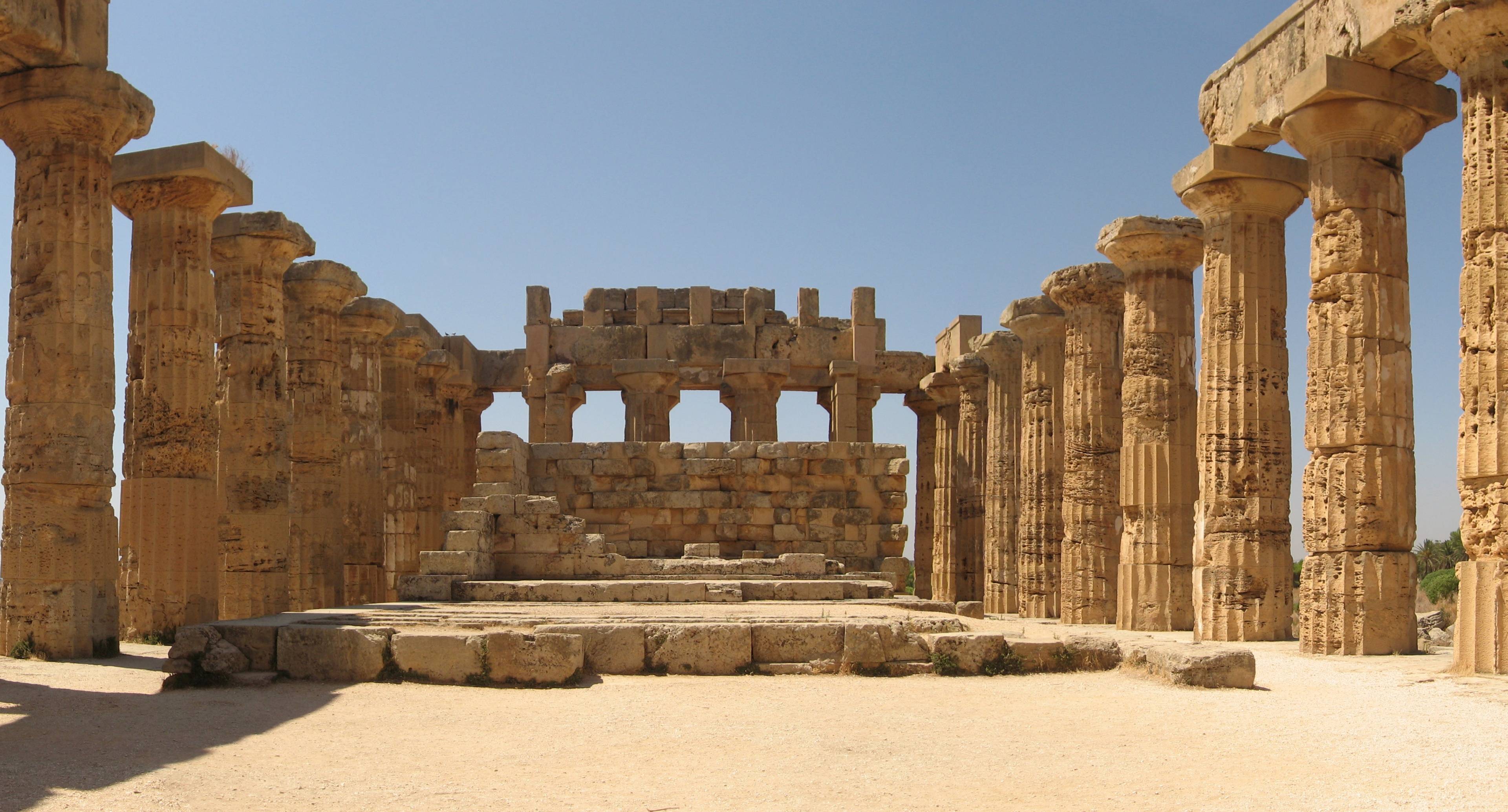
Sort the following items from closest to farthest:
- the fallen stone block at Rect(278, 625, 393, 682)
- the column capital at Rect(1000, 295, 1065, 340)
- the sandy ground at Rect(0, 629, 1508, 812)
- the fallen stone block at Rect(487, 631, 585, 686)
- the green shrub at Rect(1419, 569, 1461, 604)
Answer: the sandy ground at Rect(0, 629, 1508, 812)
the fallen stone block at Rect(487, 631, 585, 686)
the fallen stone block at Rect(278, 625, 393, 682)
the column capital at Rect(1000, 295, 1065, 340)
the green shrub at Rect(1419, 569, 1461, 604)

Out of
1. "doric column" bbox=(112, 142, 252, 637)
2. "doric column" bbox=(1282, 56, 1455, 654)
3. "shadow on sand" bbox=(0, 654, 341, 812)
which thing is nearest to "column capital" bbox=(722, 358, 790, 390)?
"doric column" bbox=(112, 142, 252, 637)

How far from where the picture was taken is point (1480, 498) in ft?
32.8

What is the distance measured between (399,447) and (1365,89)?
674 inches

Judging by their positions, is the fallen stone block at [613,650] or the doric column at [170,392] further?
the doric column at [170,392]

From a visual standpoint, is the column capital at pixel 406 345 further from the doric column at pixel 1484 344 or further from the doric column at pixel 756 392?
the doric column at pixel 1484 344

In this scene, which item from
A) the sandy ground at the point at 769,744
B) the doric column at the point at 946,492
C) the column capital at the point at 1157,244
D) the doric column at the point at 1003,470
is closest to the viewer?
the sandy ground at the point at 769,744

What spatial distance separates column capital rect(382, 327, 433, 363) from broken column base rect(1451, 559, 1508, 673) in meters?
Answer: 17.7

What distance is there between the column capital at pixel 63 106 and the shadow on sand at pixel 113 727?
5.12m

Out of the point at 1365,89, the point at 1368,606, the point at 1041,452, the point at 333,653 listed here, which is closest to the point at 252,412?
the point at 333,653

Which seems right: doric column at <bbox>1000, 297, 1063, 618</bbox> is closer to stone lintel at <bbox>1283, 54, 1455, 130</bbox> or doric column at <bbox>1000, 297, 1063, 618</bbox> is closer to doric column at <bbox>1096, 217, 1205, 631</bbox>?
doric column at <bbox>1096, 217, 1205, 631</bbox>

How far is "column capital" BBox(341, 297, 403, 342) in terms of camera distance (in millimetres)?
19938

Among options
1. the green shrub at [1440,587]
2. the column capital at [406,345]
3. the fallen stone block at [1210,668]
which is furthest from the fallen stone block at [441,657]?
the green shrub at [1440,587]

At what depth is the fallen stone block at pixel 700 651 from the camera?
1081 cm

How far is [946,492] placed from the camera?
1025 inches
